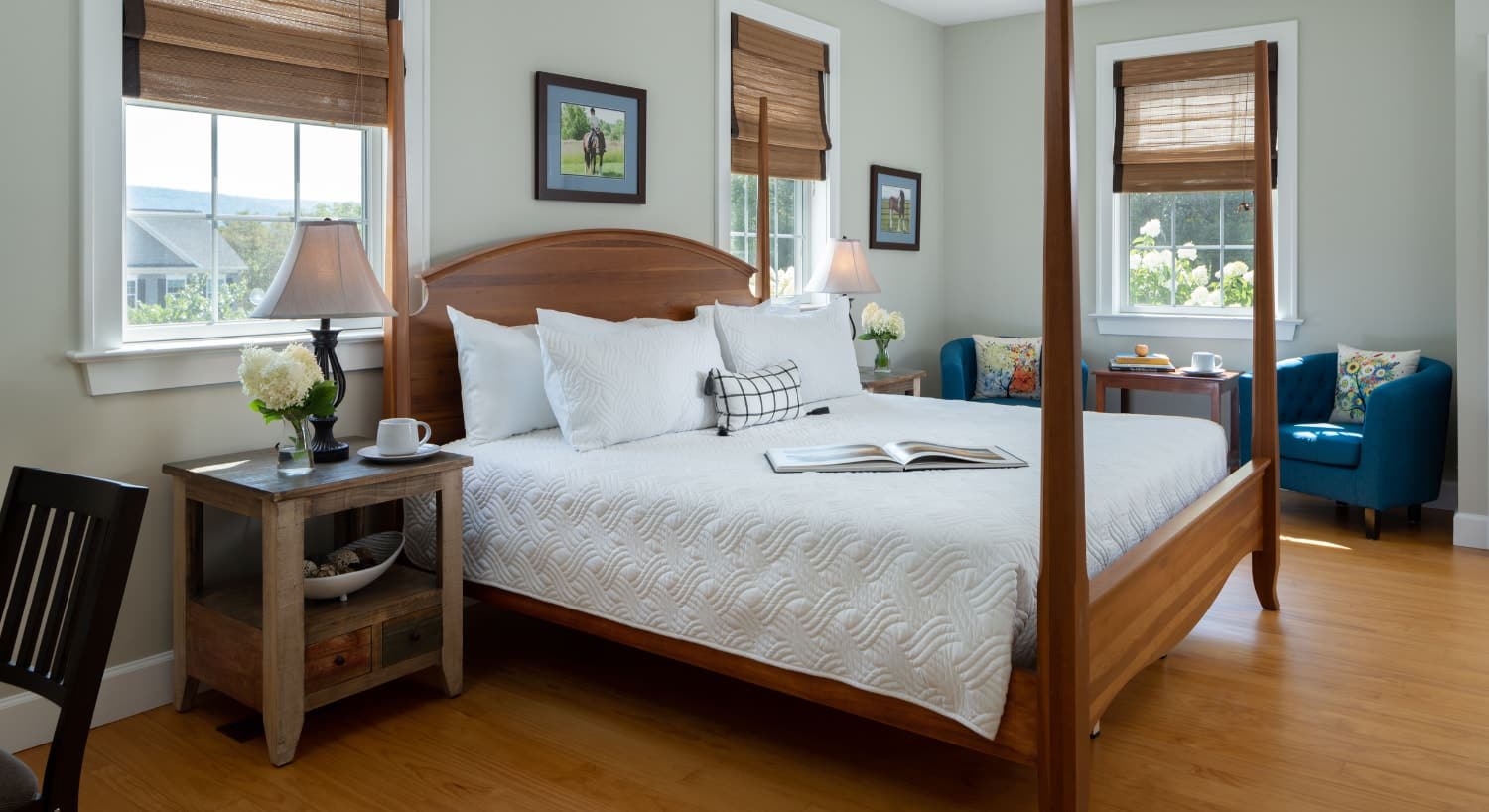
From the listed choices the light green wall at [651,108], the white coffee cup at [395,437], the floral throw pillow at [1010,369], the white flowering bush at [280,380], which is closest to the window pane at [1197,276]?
the floral throw pillow at [1010,369]

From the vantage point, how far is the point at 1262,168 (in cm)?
367

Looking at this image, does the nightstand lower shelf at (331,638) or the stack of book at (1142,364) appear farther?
the stack of book at (1142,364)

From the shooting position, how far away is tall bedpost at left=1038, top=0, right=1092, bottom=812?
199 cm

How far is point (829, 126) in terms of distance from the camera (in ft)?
18.1

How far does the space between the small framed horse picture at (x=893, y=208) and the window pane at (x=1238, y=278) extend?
166 cm

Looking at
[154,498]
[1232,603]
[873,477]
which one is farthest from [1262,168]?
[154,498]

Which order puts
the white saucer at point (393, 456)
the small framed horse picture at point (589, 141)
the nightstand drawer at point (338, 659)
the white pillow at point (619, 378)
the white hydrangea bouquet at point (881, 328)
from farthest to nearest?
the white hydrangea bouquet at point (881, 328), the small framed horse picture at point (589, 141), the white pillow at point (619, 378), the white saucer at point (393, 456), the nightstand drawer at point (338, 659)

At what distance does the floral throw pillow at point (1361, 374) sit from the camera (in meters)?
5.04

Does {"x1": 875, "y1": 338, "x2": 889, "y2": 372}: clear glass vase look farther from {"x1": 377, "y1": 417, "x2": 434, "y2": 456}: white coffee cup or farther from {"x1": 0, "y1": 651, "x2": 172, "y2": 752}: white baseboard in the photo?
{"x1": 0, "y1": 651, "x2": 172, "y2": 752}: white baseboard

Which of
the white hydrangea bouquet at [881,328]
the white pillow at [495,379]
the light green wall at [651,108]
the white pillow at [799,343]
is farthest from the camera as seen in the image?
the white hydrangea bouquet at [881,328]

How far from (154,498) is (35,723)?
0.60 m

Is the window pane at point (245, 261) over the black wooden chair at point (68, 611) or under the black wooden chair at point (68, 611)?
over

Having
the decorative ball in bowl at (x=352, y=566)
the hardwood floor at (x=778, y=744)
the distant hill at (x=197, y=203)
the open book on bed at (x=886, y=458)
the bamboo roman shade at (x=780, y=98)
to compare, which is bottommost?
the hardwood floor at (x=778, y=744)

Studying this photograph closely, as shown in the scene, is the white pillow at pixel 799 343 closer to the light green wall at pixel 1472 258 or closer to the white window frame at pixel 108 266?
the white window frame at pixel 108 266
